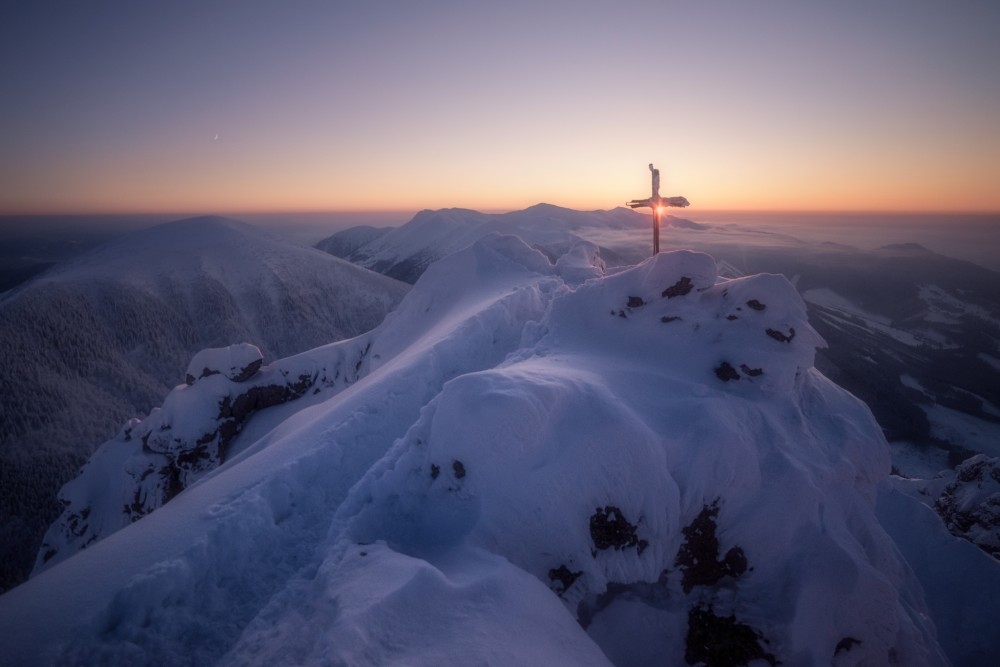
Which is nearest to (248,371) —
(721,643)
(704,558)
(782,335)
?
(704,558)

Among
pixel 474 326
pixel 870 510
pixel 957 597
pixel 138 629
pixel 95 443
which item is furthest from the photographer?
pixel 95 443

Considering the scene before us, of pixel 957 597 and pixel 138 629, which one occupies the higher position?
pixel 138 629

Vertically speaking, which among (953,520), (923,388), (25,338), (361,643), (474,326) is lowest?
(923,388)

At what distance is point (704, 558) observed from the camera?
33.5 ft

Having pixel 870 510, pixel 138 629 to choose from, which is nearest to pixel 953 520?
pixel 870 510

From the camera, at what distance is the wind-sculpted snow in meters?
6.88

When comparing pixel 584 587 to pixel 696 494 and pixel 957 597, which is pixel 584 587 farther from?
pixel 957 597

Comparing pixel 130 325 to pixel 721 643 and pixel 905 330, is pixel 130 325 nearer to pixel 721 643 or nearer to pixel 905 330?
pixel 721 643

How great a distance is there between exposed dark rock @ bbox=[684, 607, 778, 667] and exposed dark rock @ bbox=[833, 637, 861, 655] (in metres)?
1.97

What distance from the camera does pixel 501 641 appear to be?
6.37 metres

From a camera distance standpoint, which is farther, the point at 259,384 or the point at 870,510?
the point at 259,384

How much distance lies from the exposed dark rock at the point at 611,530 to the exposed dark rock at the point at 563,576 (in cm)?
82

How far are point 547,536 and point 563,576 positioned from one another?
0.99 meters

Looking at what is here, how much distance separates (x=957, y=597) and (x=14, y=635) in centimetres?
2653
